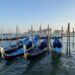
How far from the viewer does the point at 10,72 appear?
631 inches

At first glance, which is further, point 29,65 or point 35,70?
point 29,65

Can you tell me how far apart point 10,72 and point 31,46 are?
46.4 feet

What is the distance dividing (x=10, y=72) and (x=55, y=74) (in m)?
3.91

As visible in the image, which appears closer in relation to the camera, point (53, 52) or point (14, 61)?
point (14, 61)

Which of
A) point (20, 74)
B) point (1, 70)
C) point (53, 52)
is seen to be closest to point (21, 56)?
point (53, 52)

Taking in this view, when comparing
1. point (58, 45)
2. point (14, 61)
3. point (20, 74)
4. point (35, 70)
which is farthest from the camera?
point (58, 45)

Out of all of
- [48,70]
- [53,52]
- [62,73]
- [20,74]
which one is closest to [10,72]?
[20,74]

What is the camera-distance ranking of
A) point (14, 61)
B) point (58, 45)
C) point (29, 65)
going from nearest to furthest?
point (29, 65)
point (14, 61)
point (58, 45)

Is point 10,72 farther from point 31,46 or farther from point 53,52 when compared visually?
point 31,46

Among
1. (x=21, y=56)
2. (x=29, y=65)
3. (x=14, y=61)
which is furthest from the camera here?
(x=21, y=56)

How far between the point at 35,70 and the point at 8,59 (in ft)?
14.4

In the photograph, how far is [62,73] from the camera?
1563 centimetres

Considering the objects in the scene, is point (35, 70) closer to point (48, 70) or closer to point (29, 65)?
point (48, 70)

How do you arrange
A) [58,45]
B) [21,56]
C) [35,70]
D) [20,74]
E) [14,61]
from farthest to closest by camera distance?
1. [58,45]
2. [21,56]
3. [14,61]
4. [35,70]
5. [20,74]
